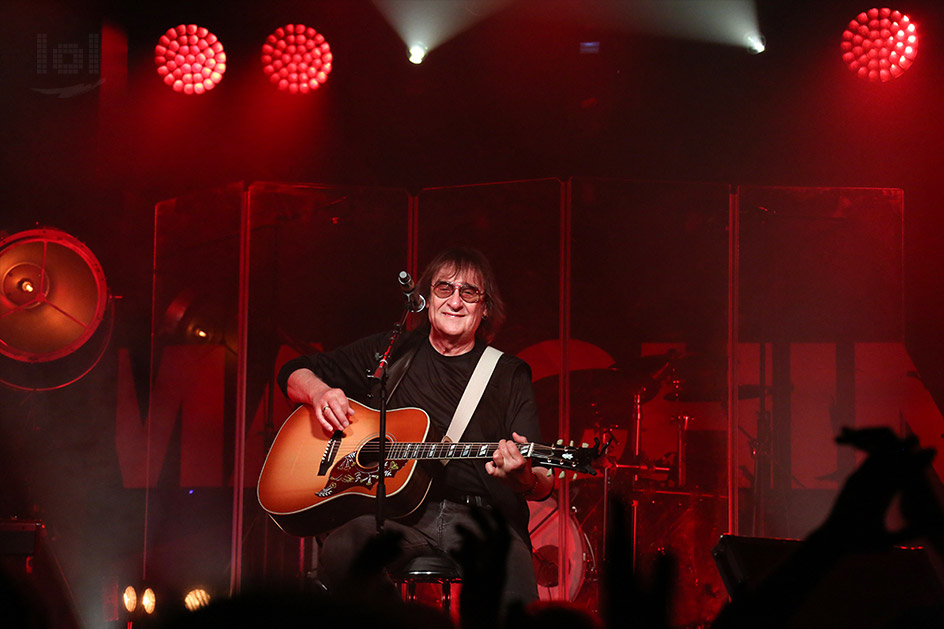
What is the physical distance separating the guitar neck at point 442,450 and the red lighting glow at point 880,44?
3576 millimetres

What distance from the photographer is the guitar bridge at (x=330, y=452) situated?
3711 millimetres

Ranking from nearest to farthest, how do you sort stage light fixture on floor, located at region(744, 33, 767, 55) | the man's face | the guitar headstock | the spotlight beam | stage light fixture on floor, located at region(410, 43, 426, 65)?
the guitar headstock < the man's face < stage light fixture on floor, located at region(744, 33, 767, 55) < the spotlight beam < stage light fixture on floor, located at region(410, 43, 426, 65)

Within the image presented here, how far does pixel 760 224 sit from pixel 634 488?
6.31ft

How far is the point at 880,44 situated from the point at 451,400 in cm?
360

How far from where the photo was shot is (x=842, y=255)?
553 centimetres

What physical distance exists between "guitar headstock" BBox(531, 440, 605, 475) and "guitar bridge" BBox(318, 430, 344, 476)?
0.90 meters

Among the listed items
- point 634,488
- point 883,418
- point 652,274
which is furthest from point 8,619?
point 883,418

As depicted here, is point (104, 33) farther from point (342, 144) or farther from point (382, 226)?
point (382, 226)

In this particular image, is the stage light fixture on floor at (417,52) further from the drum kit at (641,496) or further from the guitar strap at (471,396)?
the guitar strap at (471,396)

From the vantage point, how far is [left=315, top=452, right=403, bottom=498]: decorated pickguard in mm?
3586

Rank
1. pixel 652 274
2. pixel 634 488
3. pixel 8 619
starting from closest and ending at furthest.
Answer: pixel 8 619, pixel 634 488, pixel 652 274

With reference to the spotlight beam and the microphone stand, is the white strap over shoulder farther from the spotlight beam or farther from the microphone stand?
the spotlight beam

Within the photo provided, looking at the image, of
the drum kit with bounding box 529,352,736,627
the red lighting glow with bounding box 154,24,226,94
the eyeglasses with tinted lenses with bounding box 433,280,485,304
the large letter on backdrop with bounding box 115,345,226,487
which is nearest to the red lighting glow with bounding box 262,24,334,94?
the red lighting glow with bounding box 154,24,226,94

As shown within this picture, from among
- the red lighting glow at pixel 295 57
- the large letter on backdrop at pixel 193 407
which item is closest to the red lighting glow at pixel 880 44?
the red lighting glow at pixel 295 57
